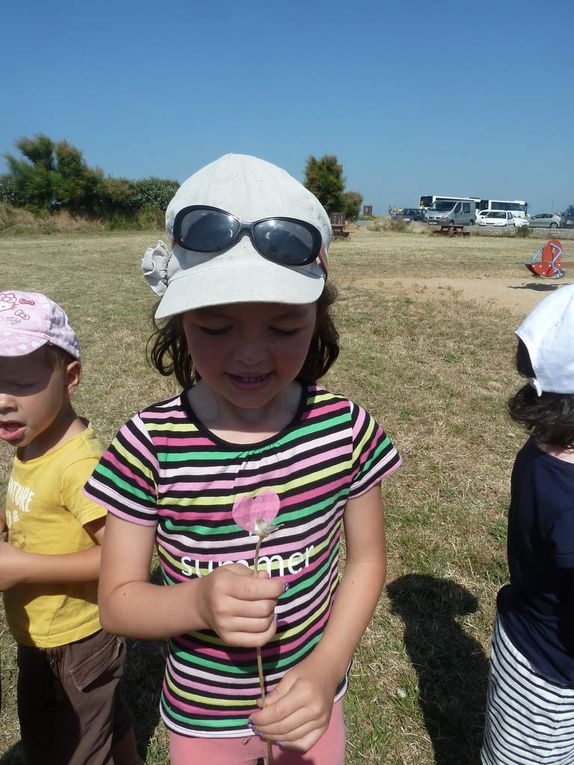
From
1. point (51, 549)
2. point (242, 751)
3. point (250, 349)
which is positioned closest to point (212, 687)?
point (242, 751)

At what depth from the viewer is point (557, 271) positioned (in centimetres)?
1153

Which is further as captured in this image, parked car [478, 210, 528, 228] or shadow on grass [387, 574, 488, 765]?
parked car [478, 210, 528, 228]

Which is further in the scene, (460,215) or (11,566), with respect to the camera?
(460,215)

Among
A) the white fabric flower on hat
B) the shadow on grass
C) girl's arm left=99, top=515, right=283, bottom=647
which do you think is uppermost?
the white fabric flower on hat

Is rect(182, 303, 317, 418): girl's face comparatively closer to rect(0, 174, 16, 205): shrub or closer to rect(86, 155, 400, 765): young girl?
rect(86, 155, 400, 765): young girl

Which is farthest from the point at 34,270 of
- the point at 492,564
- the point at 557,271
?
the point at 492,564

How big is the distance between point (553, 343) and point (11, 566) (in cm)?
140

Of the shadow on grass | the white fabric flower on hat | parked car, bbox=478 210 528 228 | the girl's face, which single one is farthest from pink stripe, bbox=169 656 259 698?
parked car, bbox=478 210 528 228

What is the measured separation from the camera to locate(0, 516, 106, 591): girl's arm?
130 centimetres

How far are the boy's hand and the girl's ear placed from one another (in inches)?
Answer: 16.7

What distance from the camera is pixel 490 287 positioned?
10375 millimetres

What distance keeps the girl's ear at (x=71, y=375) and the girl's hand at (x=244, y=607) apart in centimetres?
84

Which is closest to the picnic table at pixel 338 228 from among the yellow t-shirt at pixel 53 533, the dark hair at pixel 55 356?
the dark hair at pixel 55 356

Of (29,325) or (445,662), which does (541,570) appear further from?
(29,325)
